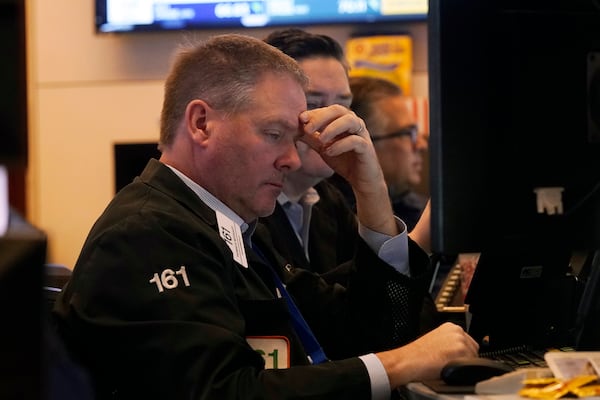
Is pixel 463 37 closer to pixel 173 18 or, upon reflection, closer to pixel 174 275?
pixel 174 275

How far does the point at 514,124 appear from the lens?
1.28m

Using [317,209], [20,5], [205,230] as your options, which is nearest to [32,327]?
[20,5]

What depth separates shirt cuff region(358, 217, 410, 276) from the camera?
5.93ft

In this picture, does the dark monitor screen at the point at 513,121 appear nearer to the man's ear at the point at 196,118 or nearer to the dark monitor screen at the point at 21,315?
the man's ear at the point at 196,118

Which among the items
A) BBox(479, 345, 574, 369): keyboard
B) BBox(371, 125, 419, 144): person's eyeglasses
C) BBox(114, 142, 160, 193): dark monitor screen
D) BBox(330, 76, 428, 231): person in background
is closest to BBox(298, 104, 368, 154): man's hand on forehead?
BBox(479, 345, 574, 369): keyboard

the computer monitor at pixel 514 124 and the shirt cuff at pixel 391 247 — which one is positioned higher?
the computer monitor at pixel 514 124

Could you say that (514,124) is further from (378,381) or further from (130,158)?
A: (130,158)

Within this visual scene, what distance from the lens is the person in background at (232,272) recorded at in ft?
4.42

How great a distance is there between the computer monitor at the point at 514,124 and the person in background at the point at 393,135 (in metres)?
1.69

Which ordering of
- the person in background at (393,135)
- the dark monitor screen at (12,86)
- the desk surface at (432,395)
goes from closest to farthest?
the dark monitor screen at (12,86) → the desk surface at (432,395) → the person in background at (393,135)

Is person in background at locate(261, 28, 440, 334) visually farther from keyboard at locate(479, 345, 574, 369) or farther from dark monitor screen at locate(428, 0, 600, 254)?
dark monitor screen at locate(428, 0, 600, 254)

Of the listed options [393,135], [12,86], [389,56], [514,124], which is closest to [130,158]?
[393,135]

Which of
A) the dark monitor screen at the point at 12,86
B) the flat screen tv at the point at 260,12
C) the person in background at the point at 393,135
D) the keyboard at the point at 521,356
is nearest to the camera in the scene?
the dark monitor screen at the point at 12,86

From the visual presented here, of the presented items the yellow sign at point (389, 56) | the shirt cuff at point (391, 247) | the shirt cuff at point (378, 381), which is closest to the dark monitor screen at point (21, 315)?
the shirt cuff at point (378, 381)
